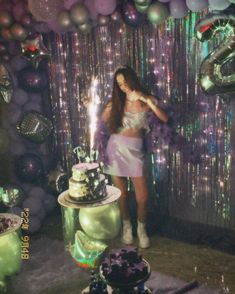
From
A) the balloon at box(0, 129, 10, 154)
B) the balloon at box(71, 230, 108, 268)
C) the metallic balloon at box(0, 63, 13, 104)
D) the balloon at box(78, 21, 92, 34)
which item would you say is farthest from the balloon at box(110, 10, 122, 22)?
the balloon at box(71, 230, 108, 268)

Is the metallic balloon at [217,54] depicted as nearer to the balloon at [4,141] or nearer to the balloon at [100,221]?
the balloon at [100,221]

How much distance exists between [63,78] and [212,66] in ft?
7.76

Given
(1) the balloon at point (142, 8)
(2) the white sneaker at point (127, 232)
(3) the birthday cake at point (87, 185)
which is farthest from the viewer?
(2) the white sneaker at point (127, 232)

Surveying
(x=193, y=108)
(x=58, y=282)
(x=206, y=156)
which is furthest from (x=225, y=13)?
(x=58, y=282)

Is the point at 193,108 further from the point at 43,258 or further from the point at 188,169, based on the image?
the point at 43,258

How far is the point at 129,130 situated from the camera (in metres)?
4.64

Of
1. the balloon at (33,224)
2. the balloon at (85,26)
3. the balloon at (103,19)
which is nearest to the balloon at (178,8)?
the balloon at (103,19)

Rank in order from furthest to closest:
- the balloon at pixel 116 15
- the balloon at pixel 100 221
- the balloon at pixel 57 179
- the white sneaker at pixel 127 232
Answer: the balloon at pixel 57 179, the white sneaker at pixel 127 232, the balloon at pixel 116 15, the balloon at pixel 100 221

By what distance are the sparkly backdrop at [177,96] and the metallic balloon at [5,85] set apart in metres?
0.96

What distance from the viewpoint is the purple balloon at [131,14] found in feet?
14.0

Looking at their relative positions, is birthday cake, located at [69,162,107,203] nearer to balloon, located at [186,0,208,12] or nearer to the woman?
the woman

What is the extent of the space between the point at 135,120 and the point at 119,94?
0.36m

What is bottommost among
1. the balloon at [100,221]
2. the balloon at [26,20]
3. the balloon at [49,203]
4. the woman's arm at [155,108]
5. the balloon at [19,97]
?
the balloon at [49,203]

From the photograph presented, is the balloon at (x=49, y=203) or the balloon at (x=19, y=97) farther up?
Result: the balloon at (x=19, y=97)
